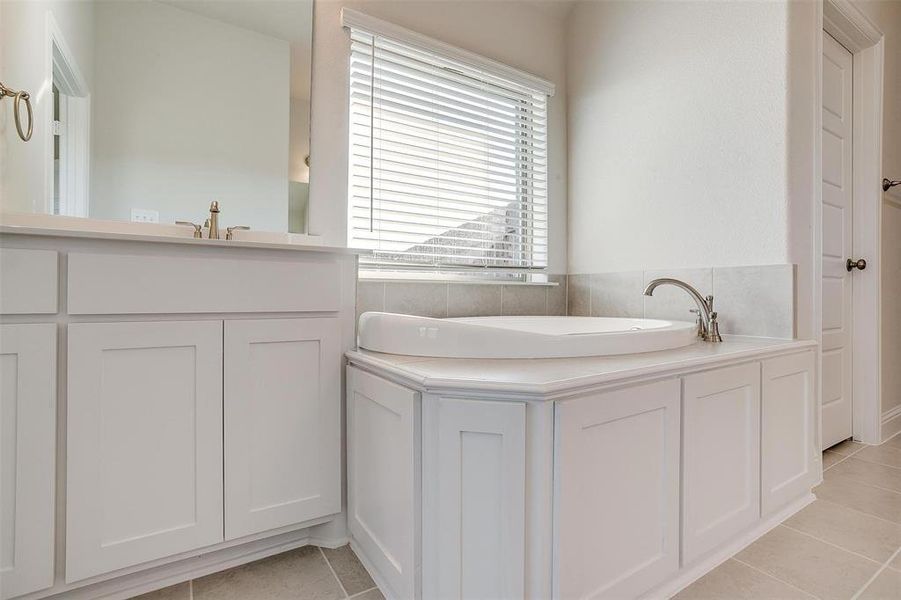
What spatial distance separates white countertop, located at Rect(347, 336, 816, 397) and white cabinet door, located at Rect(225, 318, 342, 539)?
0.44 ft

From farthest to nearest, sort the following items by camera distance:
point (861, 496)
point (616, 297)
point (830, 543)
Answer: point (616, 297), point (861, 496), point (830, 543)

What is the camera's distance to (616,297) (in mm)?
2316

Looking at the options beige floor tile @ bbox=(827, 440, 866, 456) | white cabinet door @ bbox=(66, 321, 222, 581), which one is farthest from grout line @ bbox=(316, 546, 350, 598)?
beige floor tile @ bbox=(827, 440, 866, 456)

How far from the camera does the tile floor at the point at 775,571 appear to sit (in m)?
1.14

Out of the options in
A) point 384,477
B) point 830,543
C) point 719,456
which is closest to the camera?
point 384,477

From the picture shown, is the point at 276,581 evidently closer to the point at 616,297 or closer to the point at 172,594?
the point at 172,594

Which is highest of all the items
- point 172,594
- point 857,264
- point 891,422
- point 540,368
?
point 857,264

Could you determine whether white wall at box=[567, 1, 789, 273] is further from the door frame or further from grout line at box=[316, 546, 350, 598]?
grout line at box=[316, 546, 350, 598]

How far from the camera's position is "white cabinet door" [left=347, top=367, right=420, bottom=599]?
→ 101 centimetres

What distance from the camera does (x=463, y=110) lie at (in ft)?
7.23

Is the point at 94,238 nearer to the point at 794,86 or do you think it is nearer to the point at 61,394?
the point at 61,394

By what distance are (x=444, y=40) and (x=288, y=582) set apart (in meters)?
2.27

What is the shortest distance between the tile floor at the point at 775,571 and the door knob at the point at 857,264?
1176 mm

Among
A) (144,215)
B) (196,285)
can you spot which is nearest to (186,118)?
(144,215)
